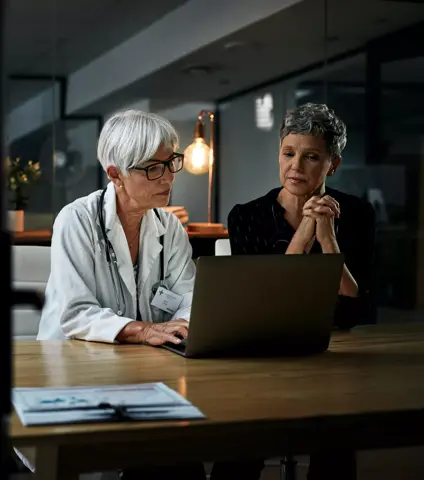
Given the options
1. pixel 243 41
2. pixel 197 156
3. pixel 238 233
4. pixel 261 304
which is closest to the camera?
pixel 261 304

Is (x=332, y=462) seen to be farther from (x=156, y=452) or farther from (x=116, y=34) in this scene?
(x=116, y=34)

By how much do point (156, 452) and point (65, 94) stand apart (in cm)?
442

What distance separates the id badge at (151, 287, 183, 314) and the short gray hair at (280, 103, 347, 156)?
79cm

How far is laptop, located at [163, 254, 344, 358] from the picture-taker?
6.51 ft

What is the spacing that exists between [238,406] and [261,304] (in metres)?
0.52

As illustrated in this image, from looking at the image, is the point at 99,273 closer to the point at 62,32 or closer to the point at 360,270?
the point at 360,270

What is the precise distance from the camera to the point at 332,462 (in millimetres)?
2436

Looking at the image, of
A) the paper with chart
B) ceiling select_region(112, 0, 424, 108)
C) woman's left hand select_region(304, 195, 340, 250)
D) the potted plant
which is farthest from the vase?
the paper with chart

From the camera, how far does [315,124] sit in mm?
2994

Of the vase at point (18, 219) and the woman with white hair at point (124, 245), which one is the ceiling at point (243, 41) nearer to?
the vase at point (18, 219)

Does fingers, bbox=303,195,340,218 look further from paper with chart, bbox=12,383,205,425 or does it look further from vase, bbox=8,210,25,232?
vase, bbox=8,210,25,232

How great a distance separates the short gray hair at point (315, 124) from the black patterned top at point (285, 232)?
221mm

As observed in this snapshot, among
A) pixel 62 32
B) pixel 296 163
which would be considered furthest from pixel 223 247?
pixel 62 32

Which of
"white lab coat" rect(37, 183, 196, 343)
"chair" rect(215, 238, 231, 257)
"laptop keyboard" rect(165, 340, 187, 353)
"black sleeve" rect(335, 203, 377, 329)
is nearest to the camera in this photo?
"laptop keyboard" rect(165, 340, 187, 353)
